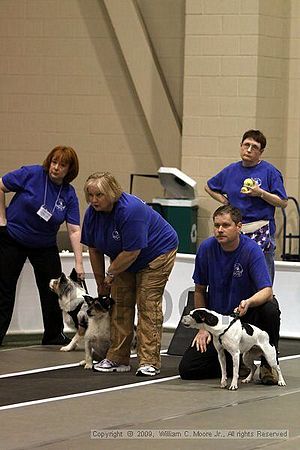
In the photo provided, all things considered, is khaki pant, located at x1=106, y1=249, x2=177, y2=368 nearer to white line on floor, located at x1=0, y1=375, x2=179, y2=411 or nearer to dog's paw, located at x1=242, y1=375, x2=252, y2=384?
white line on floor, located at x1=0, y1=375, x2=179, y2=411

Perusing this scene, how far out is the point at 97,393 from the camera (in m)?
6.75

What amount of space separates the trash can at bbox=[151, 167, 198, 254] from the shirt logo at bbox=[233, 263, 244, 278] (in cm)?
488

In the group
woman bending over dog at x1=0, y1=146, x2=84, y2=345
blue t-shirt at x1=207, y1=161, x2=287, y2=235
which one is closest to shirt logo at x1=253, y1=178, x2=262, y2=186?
blue t-shirt at x1=207, y1=161, x2=287, y2=235

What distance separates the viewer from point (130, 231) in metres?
7.11

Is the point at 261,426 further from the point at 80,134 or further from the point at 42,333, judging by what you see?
the point at 80,134

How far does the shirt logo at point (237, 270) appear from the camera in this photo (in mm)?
7074

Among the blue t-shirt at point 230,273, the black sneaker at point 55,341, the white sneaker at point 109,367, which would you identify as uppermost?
the blue t-shirt at point 230,273

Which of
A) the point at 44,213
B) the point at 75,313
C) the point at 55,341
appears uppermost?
the point at 44,213

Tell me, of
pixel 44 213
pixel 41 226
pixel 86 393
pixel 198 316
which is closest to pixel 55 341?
pixel 41 226

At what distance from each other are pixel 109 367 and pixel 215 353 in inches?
27.7

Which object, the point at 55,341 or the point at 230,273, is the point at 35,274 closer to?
the point at 55,341

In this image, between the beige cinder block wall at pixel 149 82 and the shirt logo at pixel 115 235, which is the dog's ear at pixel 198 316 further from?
the beige cinder block wall at pixel 149 82

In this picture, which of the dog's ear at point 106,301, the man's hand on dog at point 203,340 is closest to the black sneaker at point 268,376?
the man's hand on dog at point 203,340

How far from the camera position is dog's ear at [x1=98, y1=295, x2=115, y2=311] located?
7.50 m
